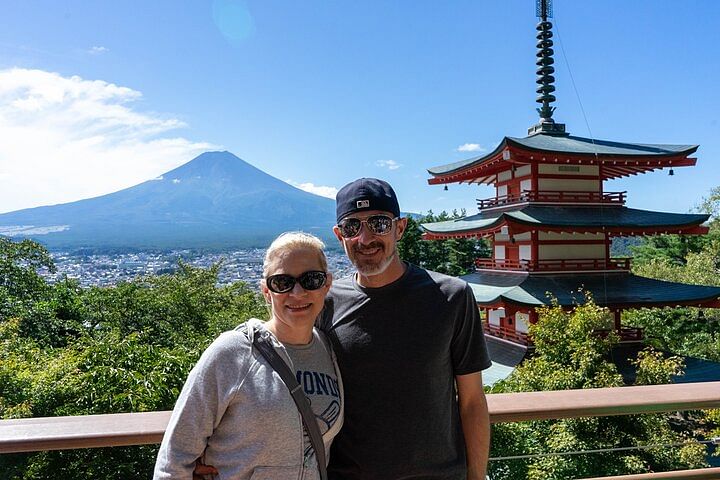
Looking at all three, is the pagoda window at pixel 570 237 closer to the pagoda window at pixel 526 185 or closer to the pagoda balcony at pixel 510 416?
the pagoda window at pixel 526 185

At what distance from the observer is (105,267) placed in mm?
77875

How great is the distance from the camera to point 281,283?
1.23 metres

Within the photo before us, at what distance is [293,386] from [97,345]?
944 cm

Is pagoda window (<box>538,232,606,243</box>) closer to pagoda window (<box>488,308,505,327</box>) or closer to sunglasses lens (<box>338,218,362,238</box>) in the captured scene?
pagoda window (<box>488,308,505,327</box>)

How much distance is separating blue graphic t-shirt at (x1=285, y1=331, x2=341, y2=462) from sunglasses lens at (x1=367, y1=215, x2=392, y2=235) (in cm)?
35

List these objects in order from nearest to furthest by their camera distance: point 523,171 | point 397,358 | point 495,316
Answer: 1. point 397,358
2. point 523,171
3. point 495,316

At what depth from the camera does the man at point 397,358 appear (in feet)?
4.27

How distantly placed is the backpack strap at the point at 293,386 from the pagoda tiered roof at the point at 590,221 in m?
10.3

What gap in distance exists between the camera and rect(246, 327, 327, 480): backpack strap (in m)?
1.12

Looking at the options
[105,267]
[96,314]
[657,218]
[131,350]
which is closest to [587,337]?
[657,218]

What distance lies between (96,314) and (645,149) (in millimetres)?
18712

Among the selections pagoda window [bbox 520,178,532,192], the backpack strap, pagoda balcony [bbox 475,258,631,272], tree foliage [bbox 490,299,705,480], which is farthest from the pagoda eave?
the backpack strap

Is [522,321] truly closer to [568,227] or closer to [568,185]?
[568,227]

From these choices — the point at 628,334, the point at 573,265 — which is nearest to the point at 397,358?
the point at 573,265
